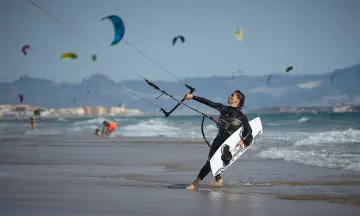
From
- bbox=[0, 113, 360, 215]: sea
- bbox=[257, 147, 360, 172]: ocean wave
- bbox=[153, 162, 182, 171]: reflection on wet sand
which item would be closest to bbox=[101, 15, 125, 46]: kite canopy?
bbox=[0, 113, 360, 215]: sea

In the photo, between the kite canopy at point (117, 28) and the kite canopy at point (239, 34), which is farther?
the kite canopy at point (239, 34)

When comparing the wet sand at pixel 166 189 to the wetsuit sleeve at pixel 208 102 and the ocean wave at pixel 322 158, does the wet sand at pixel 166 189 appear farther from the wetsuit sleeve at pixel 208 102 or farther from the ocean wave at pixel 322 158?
the wetsuit sleeve at pixel 208 102

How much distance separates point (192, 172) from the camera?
11.3m

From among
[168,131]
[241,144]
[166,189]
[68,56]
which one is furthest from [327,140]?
[168,131]

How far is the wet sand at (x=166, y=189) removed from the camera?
22.7 ft

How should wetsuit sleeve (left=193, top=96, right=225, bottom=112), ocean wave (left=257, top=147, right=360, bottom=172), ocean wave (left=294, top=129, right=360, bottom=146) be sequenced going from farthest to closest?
ocean wave (left=294, top=129, right=360, bottom=146)
ocean wave (left=257, top=147, right=360, bottom=172)
wetsuit sleeve (left=193, top=96, right=225, bottom=112)

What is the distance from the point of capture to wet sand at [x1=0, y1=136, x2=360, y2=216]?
691cm

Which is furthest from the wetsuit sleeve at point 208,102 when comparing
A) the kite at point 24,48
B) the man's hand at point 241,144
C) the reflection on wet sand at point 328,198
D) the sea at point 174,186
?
the kite at point 24,48

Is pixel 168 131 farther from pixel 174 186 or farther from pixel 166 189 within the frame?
pixel 166 189

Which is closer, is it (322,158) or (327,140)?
(322,158)

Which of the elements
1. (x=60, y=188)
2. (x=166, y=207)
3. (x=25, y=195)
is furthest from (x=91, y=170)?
(x=166, y=207)

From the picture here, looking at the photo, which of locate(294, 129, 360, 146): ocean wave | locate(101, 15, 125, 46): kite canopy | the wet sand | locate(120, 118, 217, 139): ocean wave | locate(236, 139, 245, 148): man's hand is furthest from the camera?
locate(120, 118, 217, 139): ocean wave

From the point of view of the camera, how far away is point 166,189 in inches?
342

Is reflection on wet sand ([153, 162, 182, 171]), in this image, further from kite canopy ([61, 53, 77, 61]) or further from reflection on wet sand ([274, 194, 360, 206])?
kite canopy ([61, 53, 77, 61])
